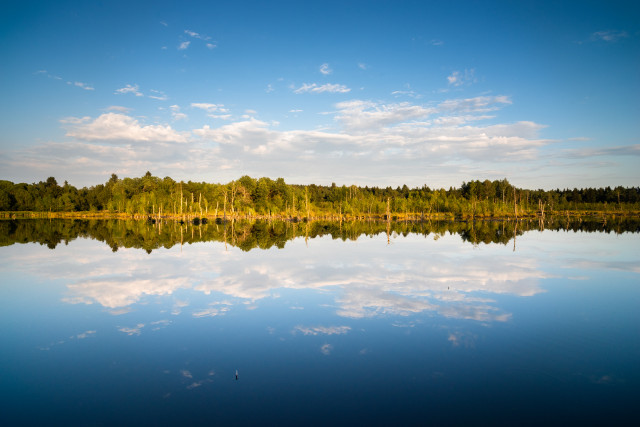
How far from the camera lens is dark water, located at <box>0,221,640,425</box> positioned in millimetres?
6965

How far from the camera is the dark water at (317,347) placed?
6.96 metres

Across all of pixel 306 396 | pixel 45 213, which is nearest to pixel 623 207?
pixel 306 396

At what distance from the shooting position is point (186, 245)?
3338 centimetres

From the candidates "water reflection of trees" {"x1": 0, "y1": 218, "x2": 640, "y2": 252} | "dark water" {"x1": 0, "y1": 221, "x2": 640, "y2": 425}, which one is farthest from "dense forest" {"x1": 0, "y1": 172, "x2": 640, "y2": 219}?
"dark water" {"x1": 0, "y1": 221, "x2": 640, "y2": 425}

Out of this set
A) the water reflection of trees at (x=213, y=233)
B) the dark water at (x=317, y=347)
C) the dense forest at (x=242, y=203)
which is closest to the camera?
the dark water at (x=317, y=347)

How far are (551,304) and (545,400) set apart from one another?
828cm

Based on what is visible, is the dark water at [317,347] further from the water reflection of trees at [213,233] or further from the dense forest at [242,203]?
the dense forest at [242,203]

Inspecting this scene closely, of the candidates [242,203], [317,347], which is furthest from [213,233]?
[242,203]

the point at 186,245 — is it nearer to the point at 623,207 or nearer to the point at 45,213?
the point at 45,213

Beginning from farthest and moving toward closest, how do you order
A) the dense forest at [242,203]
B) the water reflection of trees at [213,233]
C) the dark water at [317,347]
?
the dense forest at [242,203]
the water reflection of trees at [213,233]
the dark water at [317,347]

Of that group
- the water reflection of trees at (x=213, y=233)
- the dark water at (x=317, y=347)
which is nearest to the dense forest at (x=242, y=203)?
the water reflection of trees at (x=213, y=233)

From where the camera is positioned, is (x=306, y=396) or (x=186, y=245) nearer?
(x=306, y=396)

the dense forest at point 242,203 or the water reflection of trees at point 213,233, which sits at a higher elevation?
the dense forest at point 242,203

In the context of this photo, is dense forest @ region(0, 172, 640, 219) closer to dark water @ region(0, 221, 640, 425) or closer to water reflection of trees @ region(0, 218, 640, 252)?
water reflection of trees @ region(0, 218, 640, 252)
